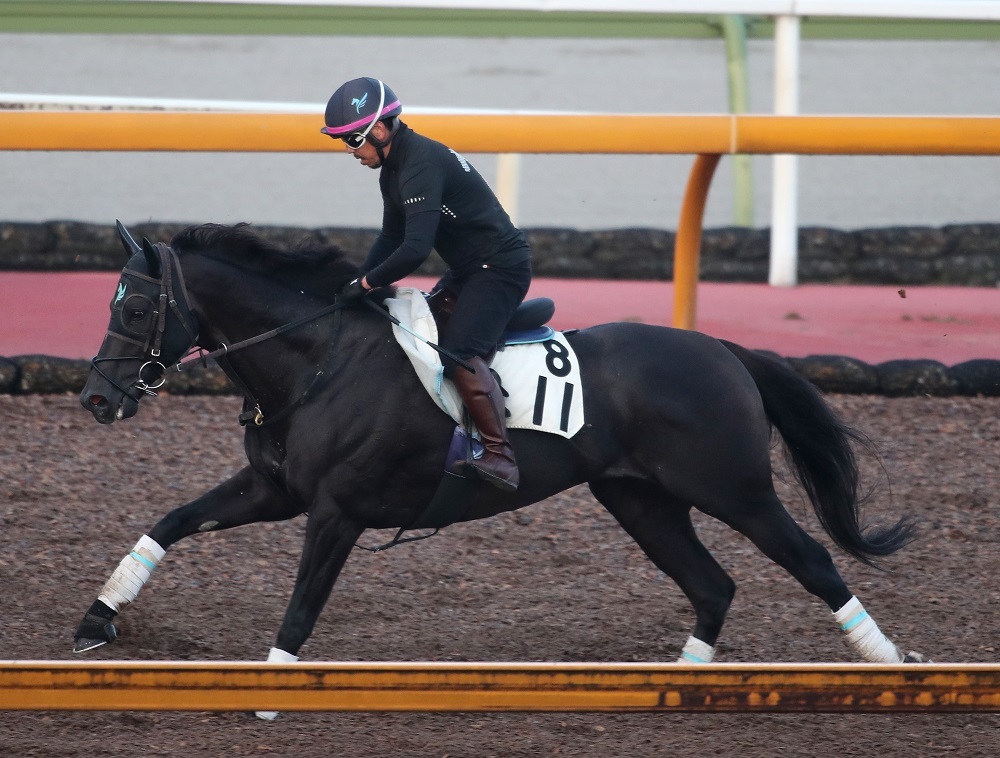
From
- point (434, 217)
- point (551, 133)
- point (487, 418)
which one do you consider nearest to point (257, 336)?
point (434, 217)

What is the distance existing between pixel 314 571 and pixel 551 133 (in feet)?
12.5

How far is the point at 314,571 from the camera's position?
14.9 feet

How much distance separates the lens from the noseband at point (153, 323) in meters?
4.52

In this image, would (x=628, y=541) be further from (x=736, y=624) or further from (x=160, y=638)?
(x=160, y=638)

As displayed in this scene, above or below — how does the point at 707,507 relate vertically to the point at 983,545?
above

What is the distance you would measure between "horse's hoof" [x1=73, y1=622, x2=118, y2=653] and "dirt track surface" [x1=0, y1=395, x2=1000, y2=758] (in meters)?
0.05

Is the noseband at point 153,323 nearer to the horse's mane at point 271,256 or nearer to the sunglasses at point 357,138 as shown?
the horse's mane at point 271,256

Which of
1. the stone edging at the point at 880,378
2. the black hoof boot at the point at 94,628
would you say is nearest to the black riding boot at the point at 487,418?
the black hoof boot at the point at 94,628

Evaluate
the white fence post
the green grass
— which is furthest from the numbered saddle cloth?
the green grass

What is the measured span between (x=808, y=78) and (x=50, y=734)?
740 inches

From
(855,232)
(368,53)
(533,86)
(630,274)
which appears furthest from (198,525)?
(368,53)

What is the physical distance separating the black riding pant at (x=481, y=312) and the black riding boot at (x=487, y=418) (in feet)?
0.19

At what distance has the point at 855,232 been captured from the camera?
12414 millimetres

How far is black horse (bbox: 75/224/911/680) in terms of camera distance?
456cm
